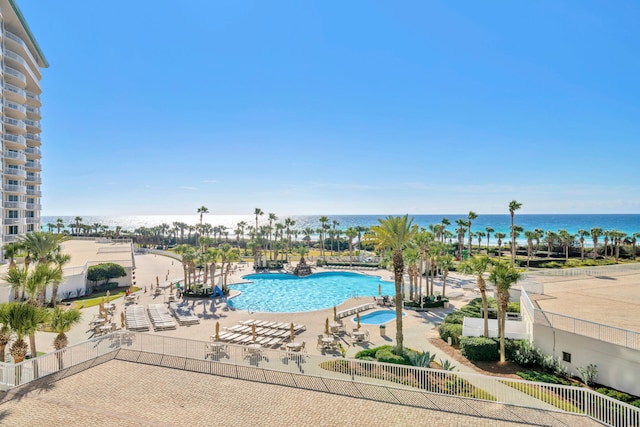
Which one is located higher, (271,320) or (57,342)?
(57,342)

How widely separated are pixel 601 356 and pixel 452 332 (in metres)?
7.90

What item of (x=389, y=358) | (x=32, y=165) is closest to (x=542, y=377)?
(x=389, y=358)

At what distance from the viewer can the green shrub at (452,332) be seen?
22.3 m

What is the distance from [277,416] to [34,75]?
65.1 meters

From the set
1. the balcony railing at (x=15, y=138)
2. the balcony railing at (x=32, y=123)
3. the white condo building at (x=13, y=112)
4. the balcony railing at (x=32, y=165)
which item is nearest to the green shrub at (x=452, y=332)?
the white condo building at (x=13, y=112)

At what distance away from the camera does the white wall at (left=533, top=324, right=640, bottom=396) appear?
15.1 metres

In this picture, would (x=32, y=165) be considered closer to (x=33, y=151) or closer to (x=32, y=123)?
(x=33, y=151)

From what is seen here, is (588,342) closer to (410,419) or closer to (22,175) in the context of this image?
(410,419)

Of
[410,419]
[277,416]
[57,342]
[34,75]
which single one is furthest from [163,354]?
[34,75]

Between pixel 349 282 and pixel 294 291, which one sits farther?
pixel 349 282

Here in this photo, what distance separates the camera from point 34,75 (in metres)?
53.4

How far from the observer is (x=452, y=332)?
890 inches

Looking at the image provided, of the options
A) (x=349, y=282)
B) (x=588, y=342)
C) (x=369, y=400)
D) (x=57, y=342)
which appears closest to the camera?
(x=369, y=400)

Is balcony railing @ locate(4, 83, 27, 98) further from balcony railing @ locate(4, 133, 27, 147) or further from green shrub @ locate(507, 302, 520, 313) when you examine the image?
green shrub @ locate(507, 302, 520, 313)
